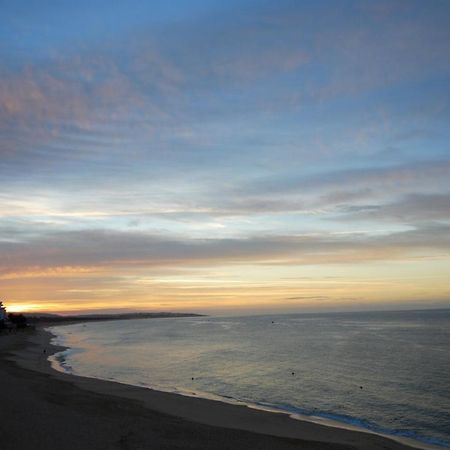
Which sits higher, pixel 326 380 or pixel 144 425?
pixel 144 425

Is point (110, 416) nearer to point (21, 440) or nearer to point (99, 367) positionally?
point (21, 440)

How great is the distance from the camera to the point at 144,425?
18.8m

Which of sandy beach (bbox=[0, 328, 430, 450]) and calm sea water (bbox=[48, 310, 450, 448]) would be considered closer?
sandy beach (bbox=[0, 328, 430, 450])

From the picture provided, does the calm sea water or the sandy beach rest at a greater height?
the sandy beach

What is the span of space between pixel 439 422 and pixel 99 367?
105 feet

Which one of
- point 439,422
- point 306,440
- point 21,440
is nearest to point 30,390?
point 21,440

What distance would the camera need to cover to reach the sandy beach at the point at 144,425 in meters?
16.0

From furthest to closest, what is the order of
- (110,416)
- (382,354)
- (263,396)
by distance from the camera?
1. (382,354)
2. (263,396)
3. (110,416)

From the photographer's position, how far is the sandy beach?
16016mm

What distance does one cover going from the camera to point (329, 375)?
3922 centimetres

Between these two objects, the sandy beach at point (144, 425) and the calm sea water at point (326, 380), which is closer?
the sandy beach at point (144, 425)

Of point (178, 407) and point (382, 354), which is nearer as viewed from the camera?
point (178, 407)

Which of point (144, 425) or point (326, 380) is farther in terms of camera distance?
point (326, 380)

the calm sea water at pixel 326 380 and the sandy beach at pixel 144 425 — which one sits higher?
the sandy beach at pixel 144 425
